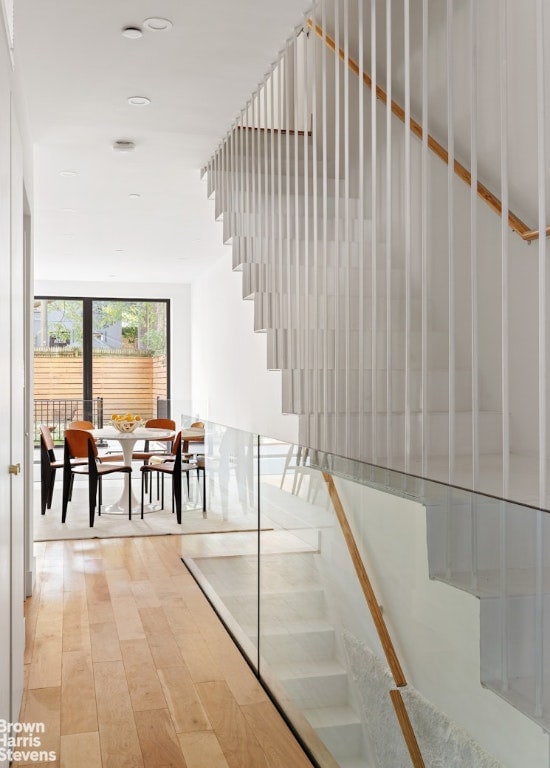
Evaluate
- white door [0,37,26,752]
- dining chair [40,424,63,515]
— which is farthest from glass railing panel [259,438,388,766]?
dining chair [40,424,63,515]

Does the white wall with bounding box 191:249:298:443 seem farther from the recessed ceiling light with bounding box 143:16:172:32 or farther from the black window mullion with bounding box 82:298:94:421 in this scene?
the recessed ceiling light with bounding box 143:16:172:32

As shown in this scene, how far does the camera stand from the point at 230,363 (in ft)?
33.6

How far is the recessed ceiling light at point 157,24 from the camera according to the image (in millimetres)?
3660

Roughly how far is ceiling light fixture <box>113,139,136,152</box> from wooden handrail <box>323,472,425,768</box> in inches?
152

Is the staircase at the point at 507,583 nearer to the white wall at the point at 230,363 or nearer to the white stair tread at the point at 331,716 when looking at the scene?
the white stair tread at the point at 331,716

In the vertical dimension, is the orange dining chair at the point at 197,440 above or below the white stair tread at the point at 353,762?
above

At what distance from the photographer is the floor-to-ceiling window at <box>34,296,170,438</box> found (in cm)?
1236

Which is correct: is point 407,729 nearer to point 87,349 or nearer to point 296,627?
point 296,627

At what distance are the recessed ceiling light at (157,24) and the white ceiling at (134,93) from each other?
0.09 feet

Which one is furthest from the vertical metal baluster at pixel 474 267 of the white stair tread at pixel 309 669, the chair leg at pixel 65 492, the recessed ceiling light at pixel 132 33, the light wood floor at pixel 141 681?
the chair leg at pixel 65 492

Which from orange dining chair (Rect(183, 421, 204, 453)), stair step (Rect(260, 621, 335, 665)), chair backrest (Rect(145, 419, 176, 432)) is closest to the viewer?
stair step (Rect(260, 621, 335, 665))

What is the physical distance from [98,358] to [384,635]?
1121 centimetres

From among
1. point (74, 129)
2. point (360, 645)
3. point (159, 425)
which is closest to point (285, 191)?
point (74, 129)

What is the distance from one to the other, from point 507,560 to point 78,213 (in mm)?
7031
